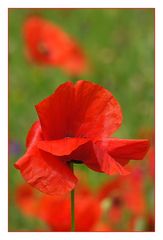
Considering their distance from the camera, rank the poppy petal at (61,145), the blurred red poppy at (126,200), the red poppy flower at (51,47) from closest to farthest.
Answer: the poppy petal at (61,145) < the blurred red poppy at (126,200) < the red poppy flower at (51,47)

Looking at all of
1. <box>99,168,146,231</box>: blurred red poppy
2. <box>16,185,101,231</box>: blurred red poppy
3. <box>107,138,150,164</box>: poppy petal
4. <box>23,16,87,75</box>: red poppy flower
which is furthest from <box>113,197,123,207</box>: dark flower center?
<box>23,16,87,75</box>: red poppy flower

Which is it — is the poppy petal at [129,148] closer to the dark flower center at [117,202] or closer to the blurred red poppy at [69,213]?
the blurred red poppy at [69,213]

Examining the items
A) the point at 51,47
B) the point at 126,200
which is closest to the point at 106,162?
the point at 126,200

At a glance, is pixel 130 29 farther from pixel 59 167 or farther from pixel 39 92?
pixel 59 167

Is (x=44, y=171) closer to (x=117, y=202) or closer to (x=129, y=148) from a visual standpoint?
(x=129, y=148)

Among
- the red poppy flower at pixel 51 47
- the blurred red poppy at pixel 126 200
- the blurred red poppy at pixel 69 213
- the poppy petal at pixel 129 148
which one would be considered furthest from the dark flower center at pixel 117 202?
the red poppy flower at pixel 51 47

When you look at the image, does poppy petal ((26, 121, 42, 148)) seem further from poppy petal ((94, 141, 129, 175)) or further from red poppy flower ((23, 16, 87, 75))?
red poppy flower ((23, 16, 87, 75))

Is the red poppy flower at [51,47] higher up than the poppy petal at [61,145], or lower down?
higher up
